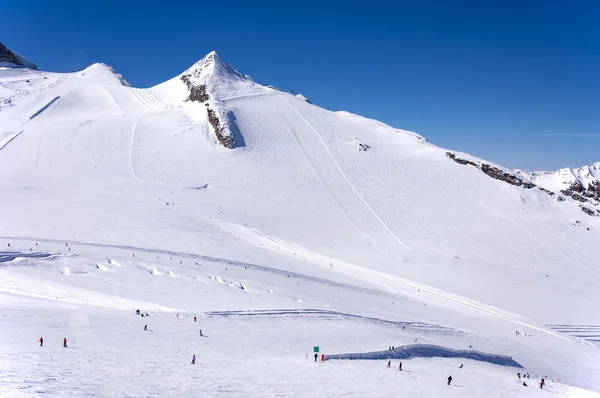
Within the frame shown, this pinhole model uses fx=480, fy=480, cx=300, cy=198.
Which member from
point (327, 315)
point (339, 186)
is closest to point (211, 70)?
point (339, 186)

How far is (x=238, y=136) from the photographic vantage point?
62938 mm

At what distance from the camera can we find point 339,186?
55.2m

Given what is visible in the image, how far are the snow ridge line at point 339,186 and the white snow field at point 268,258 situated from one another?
0.26 metres

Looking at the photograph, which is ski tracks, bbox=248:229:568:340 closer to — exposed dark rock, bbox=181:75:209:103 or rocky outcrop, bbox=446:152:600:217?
rocky outcrop, bbox=446:152:600:217

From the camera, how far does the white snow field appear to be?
66.1ft

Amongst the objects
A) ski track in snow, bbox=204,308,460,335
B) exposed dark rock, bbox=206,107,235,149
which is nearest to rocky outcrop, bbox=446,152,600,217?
exposed dark rock, bbox=206,107,235,149

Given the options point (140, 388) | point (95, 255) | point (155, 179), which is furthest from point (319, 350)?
point (155, 179)

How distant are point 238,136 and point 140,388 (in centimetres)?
4945

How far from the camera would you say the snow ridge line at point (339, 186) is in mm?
47062

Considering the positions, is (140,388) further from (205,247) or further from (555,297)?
(555,297)

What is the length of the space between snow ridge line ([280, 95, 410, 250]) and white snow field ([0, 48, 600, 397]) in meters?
0.26

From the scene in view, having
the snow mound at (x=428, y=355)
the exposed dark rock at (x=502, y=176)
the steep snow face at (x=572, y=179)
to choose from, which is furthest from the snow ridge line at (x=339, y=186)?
the steep snow face at (x=572, y=179)

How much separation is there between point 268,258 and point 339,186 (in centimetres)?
2044

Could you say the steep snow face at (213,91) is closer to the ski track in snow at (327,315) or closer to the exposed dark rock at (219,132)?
the exposed dark rock at (219,132)
